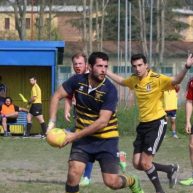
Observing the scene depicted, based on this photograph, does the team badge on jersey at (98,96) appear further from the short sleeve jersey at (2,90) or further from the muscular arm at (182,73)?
the short sleeve jersey at (2,90)

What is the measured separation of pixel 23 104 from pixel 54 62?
8.51 feet

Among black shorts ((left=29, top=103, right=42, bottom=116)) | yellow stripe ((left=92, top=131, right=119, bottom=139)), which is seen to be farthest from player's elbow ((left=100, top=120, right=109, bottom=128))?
black shorts ((left=29, top=103, right=42, bottom=116))

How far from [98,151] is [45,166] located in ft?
17.1

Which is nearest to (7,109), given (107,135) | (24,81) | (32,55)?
(32,55)

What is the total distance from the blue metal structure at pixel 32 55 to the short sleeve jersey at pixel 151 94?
36.1 ft

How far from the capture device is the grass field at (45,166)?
10.6 metres

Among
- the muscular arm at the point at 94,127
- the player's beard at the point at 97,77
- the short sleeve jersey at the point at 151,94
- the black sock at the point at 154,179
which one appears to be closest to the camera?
the muscular arm at the point at 94,127

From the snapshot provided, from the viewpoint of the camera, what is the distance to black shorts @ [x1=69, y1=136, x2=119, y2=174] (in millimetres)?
8438

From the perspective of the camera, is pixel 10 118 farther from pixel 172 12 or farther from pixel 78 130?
pixel 172 12

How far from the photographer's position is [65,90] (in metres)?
8.53

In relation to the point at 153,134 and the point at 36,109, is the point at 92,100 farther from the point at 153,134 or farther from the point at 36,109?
the point at 36,109

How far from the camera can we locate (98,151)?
27.8 ft

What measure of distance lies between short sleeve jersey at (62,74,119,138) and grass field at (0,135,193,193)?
201 cm

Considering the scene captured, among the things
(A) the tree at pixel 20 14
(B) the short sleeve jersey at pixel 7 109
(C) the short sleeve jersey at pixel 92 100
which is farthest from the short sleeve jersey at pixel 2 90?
(A) the tree at pixel 20 14
